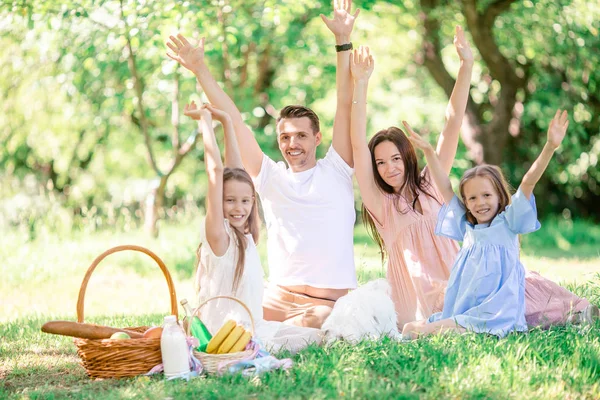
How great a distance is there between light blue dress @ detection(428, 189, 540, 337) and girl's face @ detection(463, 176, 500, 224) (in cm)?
6

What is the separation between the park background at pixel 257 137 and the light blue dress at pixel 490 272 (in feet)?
0.78

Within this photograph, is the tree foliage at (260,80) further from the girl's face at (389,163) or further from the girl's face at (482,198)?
the girl's face at (482,198)

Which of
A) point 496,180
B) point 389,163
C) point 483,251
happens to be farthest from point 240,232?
point 496,180

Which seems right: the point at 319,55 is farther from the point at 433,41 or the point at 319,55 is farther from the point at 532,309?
the point at 532,309

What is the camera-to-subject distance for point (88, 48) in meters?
8.21

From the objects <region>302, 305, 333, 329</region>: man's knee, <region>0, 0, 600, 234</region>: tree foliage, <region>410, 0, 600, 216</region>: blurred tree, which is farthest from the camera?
<region>410, 0, 600, 216</region>: blurred tree

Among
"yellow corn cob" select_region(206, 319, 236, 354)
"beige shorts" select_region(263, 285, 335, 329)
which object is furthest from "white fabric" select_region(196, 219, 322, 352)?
"yellow corn cob" select_region(206, 319, 236, 354)

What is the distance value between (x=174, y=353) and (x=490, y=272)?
1.80m

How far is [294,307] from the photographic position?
4441mm

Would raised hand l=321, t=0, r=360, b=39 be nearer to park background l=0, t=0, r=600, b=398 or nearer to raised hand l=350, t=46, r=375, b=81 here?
raised hand l=350, t=46, r=375, b=81

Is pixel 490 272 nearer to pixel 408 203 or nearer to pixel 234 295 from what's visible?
pixel 408 203

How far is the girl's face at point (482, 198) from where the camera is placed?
4156 millimetres

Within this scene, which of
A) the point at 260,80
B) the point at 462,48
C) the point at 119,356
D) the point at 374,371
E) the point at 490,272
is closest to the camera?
the point at 374,371

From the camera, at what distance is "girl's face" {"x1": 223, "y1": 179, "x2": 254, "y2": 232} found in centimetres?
401
